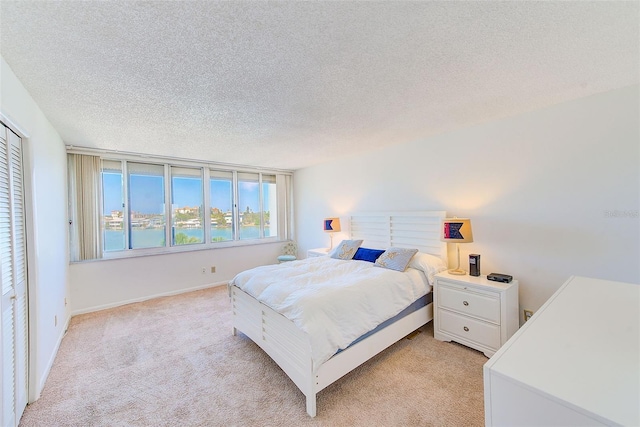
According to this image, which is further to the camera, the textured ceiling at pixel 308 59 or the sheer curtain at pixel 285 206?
the sheer curtain at pixel 285 206

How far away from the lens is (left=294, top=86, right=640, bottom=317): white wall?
208 centimetres

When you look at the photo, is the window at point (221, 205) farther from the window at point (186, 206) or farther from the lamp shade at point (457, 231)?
the lamp shade at point (457, 231)

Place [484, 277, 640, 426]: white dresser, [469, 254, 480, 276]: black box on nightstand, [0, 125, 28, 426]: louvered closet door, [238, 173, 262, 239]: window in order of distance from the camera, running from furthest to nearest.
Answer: [238, 173, 262, 239]: window, [469, 254, 480, 276]: black box on nightstand, [0, 125, 28, 426]: louvered closet door, [484, 277, 640, 426]: white dresser

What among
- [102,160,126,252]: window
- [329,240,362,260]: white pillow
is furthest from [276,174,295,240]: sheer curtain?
[102,160,126,252]: window

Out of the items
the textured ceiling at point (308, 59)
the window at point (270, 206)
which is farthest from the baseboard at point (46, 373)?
the window at point (270, 206)

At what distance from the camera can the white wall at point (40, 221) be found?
1755 millimetres

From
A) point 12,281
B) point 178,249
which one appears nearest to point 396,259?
point 12,281

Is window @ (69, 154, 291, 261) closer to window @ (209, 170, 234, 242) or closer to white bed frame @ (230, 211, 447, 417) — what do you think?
window @ (209, 170, 234, 242)

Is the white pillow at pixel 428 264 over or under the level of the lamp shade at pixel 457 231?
under

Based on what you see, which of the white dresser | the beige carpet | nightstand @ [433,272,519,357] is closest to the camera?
the white dresser

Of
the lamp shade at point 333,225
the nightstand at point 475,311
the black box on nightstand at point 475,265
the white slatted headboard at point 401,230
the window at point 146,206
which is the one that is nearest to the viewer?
the nightstand at point 475,311

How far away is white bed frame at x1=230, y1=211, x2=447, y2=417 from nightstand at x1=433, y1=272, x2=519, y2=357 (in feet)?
0.83

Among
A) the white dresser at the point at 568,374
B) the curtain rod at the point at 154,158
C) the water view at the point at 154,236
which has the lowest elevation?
the white dresser at the point at 568,374

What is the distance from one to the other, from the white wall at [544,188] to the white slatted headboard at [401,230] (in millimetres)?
173
